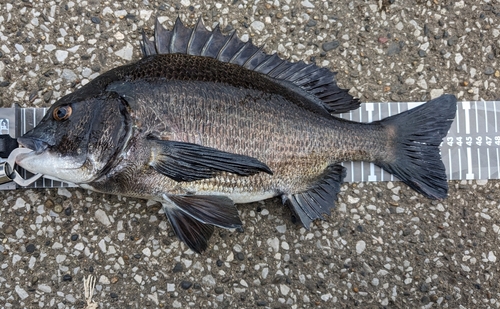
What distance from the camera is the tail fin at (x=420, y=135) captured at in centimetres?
242

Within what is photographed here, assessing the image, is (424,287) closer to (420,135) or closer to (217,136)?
(420,135)

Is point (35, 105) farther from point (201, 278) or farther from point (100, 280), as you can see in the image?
point (201, 278)

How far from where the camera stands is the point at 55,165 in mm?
2016

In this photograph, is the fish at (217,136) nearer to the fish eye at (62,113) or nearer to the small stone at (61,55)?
the fish eye at (62,113)

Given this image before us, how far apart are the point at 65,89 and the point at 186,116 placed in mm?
950

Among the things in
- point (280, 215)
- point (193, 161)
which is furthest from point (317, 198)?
point (193, 161)

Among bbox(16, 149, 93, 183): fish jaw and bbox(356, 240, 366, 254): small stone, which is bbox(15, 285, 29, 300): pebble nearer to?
bbox(16, 149, 93, 183): fish jaw

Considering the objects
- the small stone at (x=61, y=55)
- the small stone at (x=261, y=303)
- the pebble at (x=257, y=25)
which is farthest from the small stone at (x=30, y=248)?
the pebble at (x=257, y=25)

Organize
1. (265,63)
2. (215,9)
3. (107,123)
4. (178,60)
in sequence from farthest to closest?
(215,9) < (265,63) < (178,60) < (107,123)

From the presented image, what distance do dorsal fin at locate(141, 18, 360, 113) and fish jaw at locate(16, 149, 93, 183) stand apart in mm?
769

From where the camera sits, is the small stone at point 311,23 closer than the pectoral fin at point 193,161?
No

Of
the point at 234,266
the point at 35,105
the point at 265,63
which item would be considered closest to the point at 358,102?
the point at 265,63

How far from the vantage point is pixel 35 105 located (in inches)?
97.9

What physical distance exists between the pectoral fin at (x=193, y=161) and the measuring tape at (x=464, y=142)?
3.18ft
